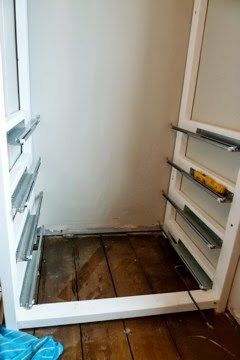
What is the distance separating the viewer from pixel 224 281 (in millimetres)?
1135

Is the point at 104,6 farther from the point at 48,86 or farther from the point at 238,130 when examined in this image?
the point at 238,130

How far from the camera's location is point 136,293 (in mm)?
1234

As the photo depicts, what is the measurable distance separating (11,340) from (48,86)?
1138 mm

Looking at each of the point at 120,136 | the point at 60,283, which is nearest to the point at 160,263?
the point at 60,283

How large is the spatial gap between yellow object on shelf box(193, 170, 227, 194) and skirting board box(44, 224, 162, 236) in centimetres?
58

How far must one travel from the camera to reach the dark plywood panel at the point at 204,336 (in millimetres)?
994

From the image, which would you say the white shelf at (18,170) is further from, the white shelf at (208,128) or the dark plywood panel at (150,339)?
the white shelf at (208,128)

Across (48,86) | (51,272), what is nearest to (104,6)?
(48,86)

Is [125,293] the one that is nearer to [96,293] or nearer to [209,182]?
[96,293]

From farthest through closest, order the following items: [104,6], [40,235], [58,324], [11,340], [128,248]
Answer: [128,248] → [40,235] → [104,6] → [58,324] → [11,340]

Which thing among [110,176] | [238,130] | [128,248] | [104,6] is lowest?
[128,248]

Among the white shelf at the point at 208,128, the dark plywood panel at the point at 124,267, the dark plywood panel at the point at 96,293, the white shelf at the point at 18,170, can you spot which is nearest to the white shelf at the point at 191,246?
the dark plywood panel at the point at 124,267

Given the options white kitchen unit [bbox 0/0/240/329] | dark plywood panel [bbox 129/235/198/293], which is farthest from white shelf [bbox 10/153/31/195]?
dark plywood panel [bbox 129/235/198/293]

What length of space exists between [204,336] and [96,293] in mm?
480
